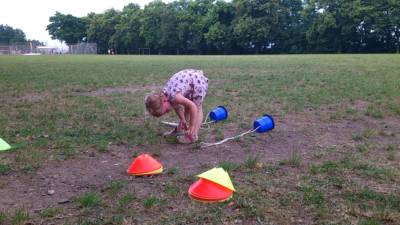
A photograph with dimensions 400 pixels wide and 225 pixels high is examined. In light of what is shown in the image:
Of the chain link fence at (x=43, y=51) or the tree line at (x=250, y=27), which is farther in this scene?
the chain link fence at (x=43, y=51)

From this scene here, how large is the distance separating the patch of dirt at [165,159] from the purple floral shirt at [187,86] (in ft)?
1.98

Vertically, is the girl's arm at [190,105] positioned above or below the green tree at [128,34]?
below

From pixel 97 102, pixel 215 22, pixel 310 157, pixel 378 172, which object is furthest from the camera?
pixel 215 22

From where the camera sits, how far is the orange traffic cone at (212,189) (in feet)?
11.1

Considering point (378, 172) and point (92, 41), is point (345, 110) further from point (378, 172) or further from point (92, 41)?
point (92, 41)

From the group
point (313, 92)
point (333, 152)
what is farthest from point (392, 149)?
point (313, 92)

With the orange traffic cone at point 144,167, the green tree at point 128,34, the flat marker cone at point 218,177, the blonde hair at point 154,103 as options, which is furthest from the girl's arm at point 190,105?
the green tree at point 128,34

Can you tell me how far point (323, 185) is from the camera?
12.3 ft

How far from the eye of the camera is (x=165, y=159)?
4.68 meters

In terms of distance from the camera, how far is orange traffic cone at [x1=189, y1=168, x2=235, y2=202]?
11.1ft

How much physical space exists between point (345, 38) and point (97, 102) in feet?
171

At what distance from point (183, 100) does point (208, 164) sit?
103cm

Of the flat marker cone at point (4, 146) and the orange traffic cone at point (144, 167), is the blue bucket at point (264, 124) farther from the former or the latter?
the flat marker cone at point (4, 146)

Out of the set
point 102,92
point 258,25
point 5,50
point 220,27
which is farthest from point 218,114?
point 5,50
